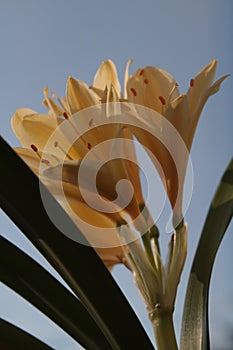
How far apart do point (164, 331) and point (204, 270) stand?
46mm

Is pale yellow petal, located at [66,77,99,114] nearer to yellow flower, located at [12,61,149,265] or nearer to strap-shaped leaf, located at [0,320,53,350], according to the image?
yellow flower, located at [12,61,149,265]

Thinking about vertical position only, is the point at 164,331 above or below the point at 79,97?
below

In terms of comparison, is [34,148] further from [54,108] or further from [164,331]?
[164,331]

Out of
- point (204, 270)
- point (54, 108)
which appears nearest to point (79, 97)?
point (54, 108)

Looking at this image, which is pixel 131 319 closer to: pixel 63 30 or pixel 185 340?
pixel 185 340

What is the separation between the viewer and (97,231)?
41cm

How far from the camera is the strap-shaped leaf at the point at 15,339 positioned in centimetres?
31

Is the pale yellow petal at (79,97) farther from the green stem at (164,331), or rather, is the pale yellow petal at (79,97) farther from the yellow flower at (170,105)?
the green stem at (164,331)

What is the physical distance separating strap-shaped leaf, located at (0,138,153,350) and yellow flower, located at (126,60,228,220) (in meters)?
0.13

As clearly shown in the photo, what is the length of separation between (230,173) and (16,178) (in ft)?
0.64

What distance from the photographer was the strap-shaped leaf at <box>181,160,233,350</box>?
1.09 feet

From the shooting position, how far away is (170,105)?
0.41m

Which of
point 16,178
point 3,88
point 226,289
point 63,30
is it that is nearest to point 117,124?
point 16,178

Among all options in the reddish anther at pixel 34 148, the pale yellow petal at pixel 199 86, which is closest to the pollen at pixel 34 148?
the reddish anther at pixel 34 148
